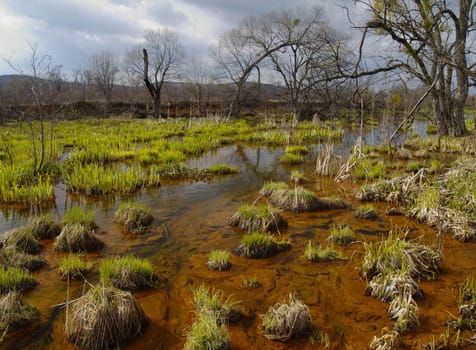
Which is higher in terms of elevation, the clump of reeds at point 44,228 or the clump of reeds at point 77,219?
the clump of reeds at point 77,219

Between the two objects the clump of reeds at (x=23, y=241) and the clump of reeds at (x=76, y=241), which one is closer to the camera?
the clump of reeds at (x=23, y=241)

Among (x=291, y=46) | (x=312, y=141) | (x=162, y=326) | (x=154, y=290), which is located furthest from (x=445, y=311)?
(x=291, y=46)

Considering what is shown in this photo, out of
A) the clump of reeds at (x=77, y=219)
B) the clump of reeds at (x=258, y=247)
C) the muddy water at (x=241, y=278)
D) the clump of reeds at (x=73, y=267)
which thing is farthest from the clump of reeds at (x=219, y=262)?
the clump of reeds at (x=77, y=219)

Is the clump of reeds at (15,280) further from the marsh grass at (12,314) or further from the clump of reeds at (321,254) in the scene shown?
the clump of reeds at (321,254)

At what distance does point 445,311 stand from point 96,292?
3839 mm

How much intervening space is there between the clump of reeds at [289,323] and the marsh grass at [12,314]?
100 inches

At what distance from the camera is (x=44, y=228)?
5.98m

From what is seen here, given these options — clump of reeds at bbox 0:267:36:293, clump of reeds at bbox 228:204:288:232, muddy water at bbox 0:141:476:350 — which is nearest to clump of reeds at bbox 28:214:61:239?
muddy water at bbox 0:141:476:350

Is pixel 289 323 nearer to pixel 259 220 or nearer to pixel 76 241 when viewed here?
pixel 259 220

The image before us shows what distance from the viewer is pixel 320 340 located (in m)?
3.51

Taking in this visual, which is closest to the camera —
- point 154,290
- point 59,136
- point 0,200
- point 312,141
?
point 154,290

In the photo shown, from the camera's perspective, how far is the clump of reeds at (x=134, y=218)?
6.46m

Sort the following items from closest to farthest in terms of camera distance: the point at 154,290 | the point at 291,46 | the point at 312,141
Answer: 1. the point at 154,290
2. the point at 312,141
3. the point at 291,46

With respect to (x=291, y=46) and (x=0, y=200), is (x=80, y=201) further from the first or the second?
(x=291, y=46)
